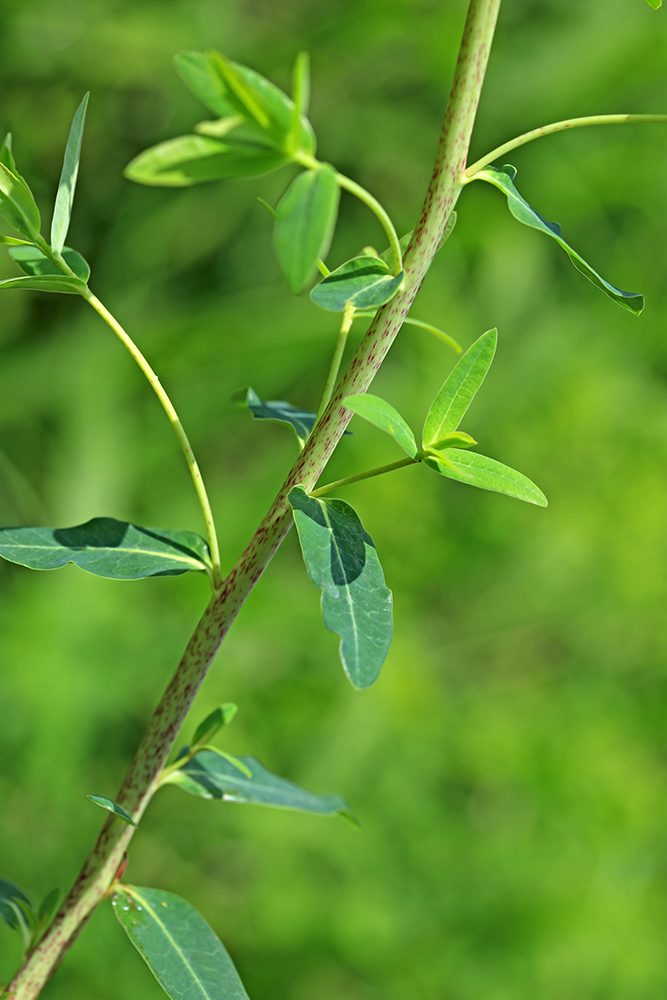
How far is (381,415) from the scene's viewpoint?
20cm

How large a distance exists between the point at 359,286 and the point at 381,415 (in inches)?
1.3

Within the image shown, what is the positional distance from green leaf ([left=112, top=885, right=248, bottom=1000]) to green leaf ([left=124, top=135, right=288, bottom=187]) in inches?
8.4

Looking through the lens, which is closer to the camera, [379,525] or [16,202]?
[16,202]

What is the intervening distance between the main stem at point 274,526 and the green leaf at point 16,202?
100 mm

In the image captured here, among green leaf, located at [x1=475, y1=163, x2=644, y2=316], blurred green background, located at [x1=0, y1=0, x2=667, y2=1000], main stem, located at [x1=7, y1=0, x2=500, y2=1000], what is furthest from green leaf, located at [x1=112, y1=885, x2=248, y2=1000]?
blurred green background, located at [x1=0, y1=0, x2=667, y2=1000]

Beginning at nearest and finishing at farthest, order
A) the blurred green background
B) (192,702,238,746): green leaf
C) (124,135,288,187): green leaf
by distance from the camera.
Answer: (124,135,288,187): green leaf, (192,702,238,746): green leaf, the blurred green background

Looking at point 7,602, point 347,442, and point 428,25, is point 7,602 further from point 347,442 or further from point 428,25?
point 428,25

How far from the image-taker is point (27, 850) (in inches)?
41.8

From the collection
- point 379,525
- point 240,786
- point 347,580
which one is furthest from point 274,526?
point 379,525

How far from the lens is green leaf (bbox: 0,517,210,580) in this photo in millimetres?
243

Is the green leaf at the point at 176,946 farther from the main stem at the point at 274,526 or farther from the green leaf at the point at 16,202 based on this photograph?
the green leaf at the point at 16,202

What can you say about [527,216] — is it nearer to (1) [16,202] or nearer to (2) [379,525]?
(1) [16,202]

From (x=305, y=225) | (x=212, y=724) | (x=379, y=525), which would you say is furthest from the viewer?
(x=379, y=525)

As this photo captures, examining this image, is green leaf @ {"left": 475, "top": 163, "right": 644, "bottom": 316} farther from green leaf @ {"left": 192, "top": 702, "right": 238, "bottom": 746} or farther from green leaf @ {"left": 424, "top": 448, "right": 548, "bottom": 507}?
green leaf @ {"left": 192, "top": 702, "right": 238, "bottom": 746}
